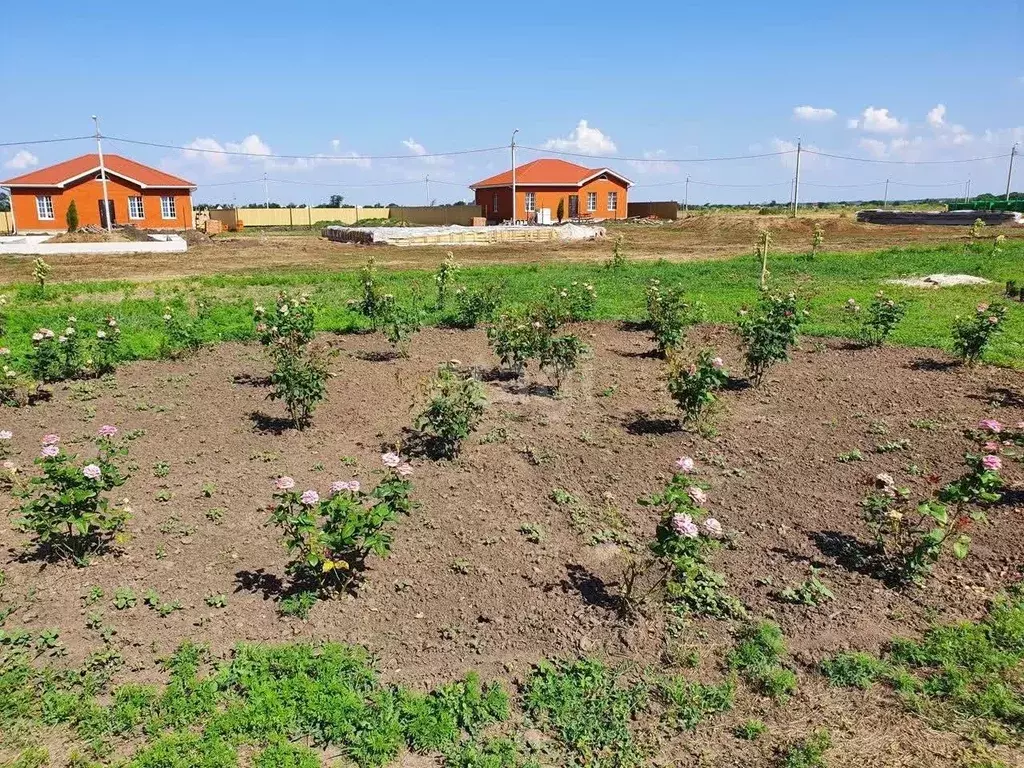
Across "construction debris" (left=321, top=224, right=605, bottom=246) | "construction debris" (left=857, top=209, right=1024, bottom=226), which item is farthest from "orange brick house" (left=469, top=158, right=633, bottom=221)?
"construction debris" (left=857, top=209, right=1024, bottom=226)

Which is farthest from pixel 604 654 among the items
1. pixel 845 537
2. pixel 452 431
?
pixel 452 431

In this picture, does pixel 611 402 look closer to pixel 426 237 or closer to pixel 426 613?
pixel 426 613

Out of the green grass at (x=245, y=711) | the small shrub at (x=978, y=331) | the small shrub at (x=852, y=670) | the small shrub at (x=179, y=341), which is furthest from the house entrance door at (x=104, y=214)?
the small shrub at (x=852, y=670)

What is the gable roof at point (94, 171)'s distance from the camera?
34.5 metres

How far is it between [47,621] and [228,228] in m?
46.7

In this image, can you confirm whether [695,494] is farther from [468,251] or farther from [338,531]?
[468,251]

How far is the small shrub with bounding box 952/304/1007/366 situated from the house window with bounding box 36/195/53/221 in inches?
1563

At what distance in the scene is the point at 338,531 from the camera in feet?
12.5

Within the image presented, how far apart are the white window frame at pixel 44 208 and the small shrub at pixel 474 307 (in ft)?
111

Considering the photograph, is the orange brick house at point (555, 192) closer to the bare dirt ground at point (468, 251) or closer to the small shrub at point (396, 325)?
the bare dirt ground at point (468, 251)

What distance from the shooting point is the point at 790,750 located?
9.78ft

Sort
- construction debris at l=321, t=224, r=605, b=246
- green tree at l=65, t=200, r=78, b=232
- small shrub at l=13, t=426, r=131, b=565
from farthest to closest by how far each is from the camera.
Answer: green tree at l=65, t=200, r=78, b=232, construction debris at l=321, t=224, r=605, b=246, small shrub at l=13, t=426, r=131, b=565

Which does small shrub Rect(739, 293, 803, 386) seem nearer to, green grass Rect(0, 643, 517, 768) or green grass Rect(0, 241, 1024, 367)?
green grass Rect(0, 241, 1024, 367)

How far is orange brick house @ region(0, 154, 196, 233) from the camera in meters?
34.7
